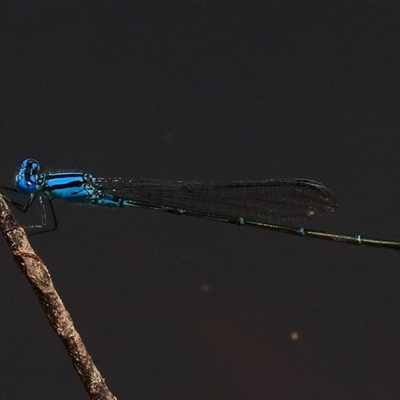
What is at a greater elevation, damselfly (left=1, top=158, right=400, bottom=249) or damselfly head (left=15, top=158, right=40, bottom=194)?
damselfly (left=1, top=158, right=400, bottom=249)

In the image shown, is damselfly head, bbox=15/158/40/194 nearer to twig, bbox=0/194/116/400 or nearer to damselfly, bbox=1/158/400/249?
damselfly, bbox=1/158/400/249

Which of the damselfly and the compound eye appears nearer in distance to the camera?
the compound eye

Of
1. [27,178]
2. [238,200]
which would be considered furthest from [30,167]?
[238,200]

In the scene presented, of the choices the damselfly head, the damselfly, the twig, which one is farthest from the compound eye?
the twig

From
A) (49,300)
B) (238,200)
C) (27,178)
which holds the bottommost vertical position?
(49,300)

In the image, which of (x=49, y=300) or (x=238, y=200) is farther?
(x=238, y=200)

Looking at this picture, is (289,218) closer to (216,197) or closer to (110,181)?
(216,197)

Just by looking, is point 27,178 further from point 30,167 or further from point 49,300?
point 49,300
